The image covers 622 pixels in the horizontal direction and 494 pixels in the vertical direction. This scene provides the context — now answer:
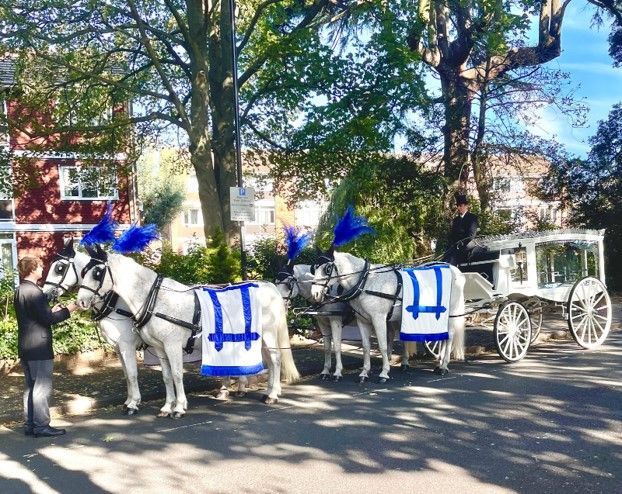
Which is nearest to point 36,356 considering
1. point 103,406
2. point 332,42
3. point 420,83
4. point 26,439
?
point 26,439

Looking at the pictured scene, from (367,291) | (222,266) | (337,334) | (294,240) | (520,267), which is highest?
(294,240)

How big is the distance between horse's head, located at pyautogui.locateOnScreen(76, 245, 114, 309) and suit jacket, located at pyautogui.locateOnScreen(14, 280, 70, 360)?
1.42 ft

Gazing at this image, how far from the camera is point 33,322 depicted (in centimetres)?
759

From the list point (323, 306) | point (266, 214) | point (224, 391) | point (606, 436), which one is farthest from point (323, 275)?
point (266, 214)

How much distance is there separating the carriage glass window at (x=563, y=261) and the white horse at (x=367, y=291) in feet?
8.28

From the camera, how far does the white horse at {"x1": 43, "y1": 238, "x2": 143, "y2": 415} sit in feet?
26.0

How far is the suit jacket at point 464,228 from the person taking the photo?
37.6 feet

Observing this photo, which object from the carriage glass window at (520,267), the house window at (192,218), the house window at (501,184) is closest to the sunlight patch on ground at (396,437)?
the carriage glass window at (520,267)

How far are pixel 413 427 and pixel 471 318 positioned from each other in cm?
875

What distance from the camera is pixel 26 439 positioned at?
7.61m

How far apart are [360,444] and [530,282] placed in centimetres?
615

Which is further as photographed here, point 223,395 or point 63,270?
point 223,395

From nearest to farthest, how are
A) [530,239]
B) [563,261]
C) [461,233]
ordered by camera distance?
[530,239] < [461,233] < [563,261]

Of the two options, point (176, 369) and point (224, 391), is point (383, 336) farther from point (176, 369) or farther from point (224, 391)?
point (176, 369)
